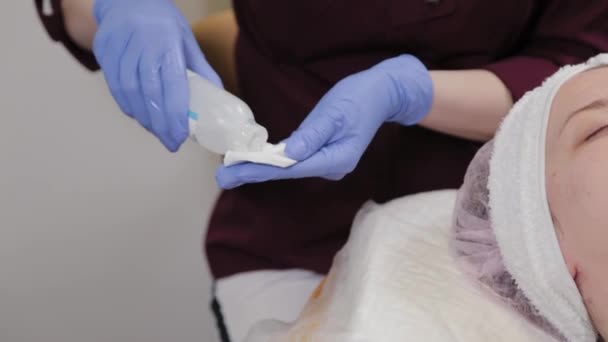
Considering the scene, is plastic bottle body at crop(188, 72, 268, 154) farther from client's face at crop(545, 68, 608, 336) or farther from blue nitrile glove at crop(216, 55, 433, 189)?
client's face at crop(545, 68, 608, 336)

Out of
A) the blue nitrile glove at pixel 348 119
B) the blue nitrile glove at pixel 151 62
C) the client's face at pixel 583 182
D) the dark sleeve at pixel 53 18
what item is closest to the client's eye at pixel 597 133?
the client's face at pixel 583 182

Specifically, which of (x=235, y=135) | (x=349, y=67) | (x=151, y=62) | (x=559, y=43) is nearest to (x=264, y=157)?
(x=235, y=135)

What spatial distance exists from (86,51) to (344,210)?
1.20 ft

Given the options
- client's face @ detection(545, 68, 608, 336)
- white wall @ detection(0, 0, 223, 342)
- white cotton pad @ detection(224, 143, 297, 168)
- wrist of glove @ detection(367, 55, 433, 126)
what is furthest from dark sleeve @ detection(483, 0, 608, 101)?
white wall @ detection(0, 0, 223, 342)

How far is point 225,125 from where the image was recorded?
57 cm

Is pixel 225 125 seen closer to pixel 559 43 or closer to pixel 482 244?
pixel 482 244

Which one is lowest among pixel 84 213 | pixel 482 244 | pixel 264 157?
pixel 84 213

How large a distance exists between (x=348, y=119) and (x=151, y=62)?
0.18m

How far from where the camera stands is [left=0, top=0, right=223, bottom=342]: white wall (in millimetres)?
1223

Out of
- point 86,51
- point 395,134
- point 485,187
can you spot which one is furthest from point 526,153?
point 86,51

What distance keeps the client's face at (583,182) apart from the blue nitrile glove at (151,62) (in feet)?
1.01

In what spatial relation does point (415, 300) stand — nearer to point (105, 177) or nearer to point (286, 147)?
point (286, 147)

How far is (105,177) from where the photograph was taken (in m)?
1.29

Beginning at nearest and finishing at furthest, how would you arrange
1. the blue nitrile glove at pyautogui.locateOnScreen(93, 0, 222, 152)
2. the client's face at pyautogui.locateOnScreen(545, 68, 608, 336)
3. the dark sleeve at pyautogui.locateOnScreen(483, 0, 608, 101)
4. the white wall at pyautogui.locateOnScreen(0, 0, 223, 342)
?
1. the client's face at pyautogui.locateOnScreen(545, 68, 608, 336)
2. the blue nitrile glove at pyautogui.locateOnScreen(93, 0, 222, 152)
3. the dark sleeve at pyautogui.locateOnScreen(483, 0, 608, 101)
4. the white wall at pyautogui.locateOnScreen(0, 0, 223, 342)
